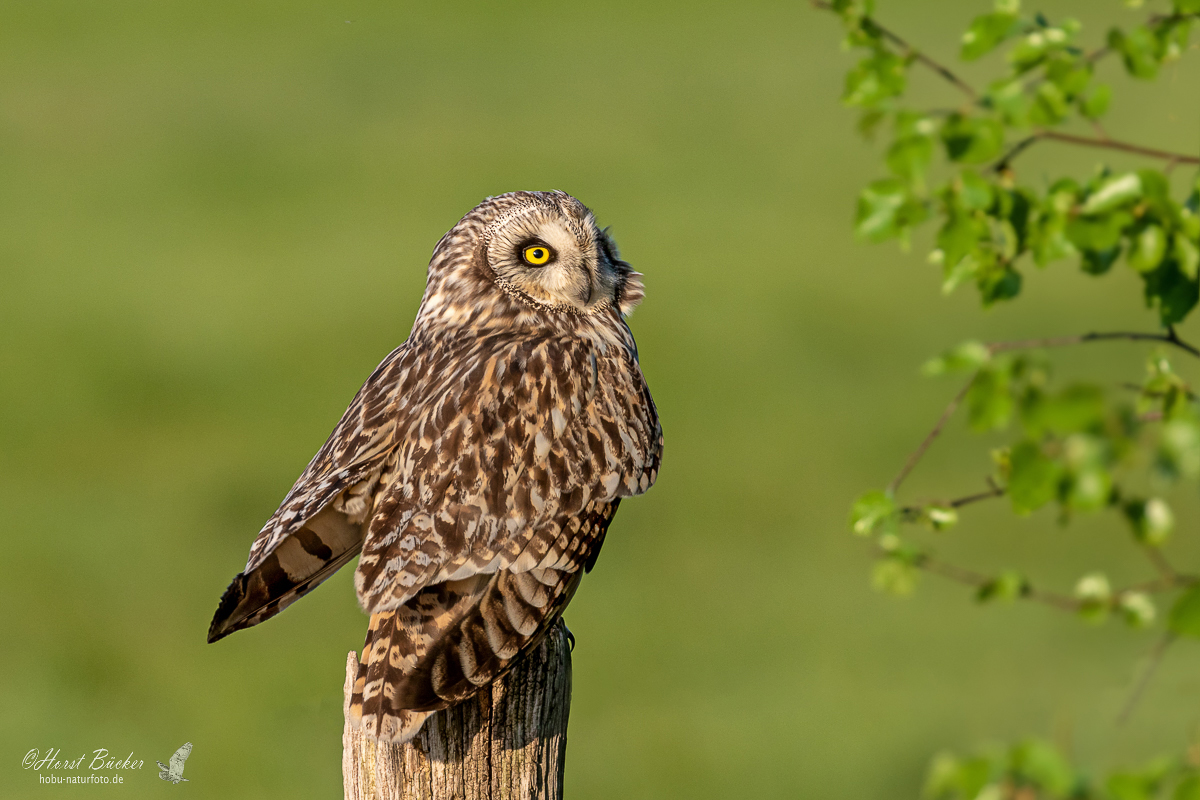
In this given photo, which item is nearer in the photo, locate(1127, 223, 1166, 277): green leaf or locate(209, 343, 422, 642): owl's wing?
locate(1127, 223, 1166, 277): green leaf

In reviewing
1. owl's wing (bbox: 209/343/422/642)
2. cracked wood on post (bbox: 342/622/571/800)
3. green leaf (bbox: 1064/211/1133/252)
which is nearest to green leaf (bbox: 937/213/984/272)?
green leaf (bbox: 1064/211/1133/252)

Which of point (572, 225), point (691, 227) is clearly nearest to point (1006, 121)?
point (572, 225)

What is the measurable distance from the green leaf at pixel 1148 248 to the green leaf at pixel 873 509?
47 cm

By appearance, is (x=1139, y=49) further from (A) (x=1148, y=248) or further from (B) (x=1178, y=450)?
(B) (x=1178, y=450)

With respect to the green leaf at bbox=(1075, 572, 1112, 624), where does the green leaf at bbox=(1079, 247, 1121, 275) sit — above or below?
above

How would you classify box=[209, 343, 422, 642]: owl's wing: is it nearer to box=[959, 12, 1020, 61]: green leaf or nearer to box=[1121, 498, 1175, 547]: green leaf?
box=[959, 12, 1020, 61]: green leaf

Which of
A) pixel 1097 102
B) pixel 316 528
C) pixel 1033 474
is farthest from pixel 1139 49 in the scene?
pixel 316 528

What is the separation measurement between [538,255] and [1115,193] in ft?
10.2

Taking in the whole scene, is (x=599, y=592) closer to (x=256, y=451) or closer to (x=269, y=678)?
(x=269, y=678)

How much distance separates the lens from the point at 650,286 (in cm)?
2044

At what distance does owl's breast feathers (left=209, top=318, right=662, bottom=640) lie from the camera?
3.56m

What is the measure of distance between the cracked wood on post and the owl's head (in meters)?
1.57

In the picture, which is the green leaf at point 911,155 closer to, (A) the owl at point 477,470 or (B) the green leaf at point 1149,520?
(B) the green leaf at point 1149,520

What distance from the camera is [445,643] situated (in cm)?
329
